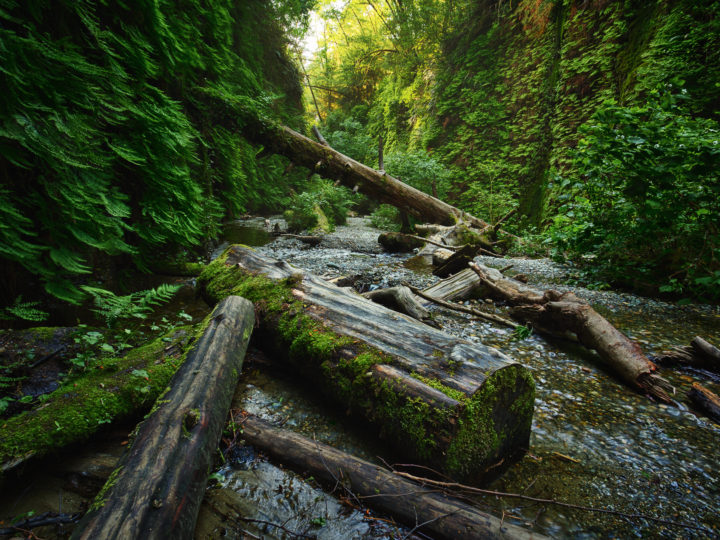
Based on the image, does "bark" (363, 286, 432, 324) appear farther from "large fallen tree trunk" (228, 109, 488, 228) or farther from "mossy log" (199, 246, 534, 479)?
"large fallen tree trunk" (228, 109, 488, 228)

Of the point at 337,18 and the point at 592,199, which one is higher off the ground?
the point at 337,18

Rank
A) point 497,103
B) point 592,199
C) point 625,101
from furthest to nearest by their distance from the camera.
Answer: point 497,103 < point 625,101 < point 592,199

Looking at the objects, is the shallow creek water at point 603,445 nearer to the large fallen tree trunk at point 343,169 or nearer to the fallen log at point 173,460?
the fallen log at point 173,460

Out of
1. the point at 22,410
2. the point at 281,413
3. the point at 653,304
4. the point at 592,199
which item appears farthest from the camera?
the point at 592,199

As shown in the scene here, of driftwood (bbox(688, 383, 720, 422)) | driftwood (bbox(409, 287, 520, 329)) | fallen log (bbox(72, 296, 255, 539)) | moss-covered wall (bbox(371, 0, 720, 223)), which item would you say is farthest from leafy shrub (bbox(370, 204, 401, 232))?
fallen log (bbox(72, 296, 255, 539))

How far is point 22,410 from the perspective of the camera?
1.59 metres

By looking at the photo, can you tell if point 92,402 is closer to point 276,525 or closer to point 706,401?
point 276,525

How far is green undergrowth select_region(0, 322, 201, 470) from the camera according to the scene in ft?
4.49

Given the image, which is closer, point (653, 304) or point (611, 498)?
point (611, 498)

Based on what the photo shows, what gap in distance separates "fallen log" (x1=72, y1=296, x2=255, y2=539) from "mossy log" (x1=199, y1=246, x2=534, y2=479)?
61 centimetres

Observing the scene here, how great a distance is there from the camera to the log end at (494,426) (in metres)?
1.41

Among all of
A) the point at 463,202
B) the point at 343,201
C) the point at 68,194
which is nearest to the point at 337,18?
the point at 343,201

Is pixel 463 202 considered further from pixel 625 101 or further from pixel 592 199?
pixel 592 199

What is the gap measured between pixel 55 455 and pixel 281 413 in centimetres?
115
